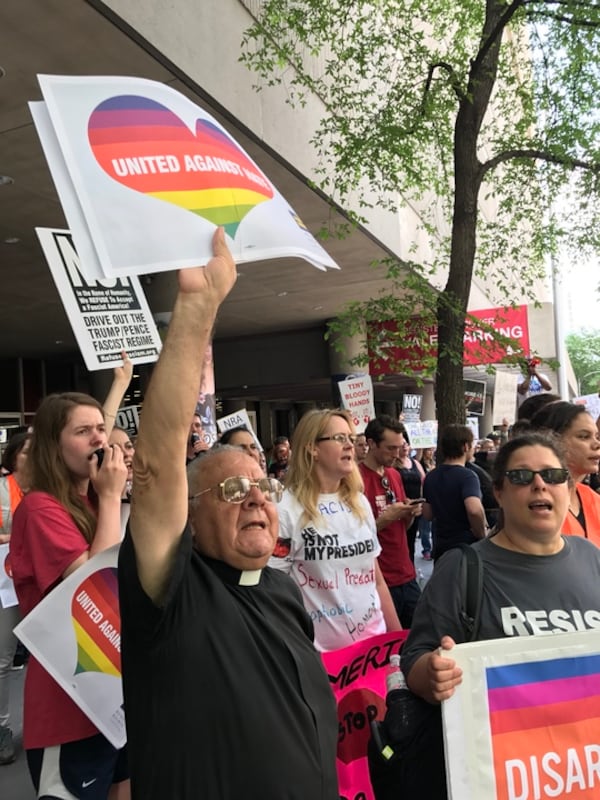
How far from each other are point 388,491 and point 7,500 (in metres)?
3.09

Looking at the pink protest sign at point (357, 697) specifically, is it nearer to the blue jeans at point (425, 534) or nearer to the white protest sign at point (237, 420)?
the white protest sign at point (237, 420)

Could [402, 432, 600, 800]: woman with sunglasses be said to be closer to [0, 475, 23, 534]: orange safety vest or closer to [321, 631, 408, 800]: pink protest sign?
[321, 631, 408, 800]: pink protest sign

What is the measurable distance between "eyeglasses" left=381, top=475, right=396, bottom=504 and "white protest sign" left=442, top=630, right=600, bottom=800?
3.16 meters

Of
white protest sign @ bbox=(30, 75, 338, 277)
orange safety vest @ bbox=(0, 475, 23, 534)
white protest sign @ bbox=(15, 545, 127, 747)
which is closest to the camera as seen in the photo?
white protest sign @ bbox=(30, 75, 338, 277)

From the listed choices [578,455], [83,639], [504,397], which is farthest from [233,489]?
[504,397]

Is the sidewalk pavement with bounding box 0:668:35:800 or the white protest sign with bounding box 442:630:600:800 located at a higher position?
the white protest sign with bounding box 442:630:600:800

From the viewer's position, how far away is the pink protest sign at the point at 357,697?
296 centimetres

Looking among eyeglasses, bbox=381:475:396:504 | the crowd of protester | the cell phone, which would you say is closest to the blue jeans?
eyeglasses, bbox=381:475:396:504

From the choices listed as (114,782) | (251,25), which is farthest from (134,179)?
(251,25)

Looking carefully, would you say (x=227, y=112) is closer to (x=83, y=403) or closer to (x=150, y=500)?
(x=83, y=403)

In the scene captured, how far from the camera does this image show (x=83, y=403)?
2.67m

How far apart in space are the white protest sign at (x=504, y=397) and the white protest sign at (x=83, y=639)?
8131 millimetres

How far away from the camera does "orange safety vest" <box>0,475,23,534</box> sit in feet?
17.7

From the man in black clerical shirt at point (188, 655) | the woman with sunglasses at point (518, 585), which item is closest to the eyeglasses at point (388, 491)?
the woman with sunglasses at point (518, 585)
